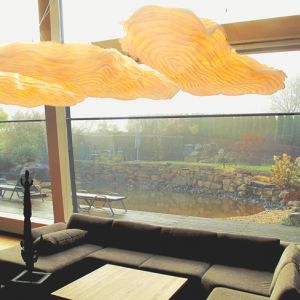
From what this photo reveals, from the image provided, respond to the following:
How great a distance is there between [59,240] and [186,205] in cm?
204

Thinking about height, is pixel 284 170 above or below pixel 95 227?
above

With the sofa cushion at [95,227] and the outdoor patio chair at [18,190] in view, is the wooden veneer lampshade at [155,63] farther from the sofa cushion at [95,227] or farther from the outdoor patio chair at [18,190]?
the outdoor patio chair at [18,190]

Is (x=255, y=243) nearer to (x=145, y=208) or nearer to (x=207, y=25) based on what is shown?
(x=145, y=208)

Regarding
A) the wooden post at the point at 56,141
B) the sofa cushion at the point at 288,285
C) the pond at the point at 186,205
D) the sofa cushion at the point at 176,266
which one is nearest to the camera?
the sofa cushion at the point at 288,285

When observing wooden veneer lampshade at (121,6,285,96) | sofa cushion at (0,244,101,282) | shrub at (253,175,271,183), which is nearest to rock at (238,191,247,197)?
shrub at (253,175,271,183)

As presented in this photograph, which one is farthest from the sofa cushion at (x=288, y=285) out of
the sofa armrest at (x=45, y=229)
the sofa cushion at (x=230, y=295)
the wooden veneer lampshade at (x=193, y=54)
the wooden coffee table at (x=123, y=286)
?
the sofa armrest at (x=45, y=229)

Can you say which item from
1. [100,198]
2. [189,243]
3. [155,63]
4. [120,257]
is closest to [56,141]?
[100,198]

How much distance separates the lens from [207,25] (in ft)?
4.23

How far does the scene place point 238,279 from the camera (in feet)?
12.7

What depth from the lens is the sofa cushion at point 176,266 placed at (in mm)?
4074

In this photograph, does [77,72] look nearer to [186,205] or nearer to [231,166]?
[231,166]

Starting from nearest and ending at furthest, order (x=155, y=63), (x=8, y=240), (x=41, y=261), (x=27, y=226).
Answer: (x=155, y=63) → (x=27, y=226) → (x=41, y=261) → (x=8, y=240)

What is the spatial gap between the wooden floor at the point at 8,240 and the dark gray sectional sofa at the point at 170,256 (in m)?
1.91

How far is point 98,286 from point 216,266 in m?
1.41
